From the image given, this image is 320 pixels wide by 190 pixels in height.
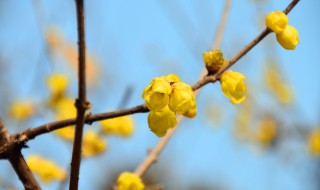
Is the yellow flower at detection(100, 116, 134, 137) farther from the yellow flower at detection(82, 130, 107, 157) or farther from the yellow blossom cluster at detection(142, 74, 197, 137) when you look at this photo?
the yellow blossom cluster at detection(142, 74, 197, 137)

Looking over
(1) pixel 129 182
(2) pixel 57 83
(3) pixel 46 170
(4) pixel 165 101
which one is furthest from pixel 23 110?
(4) pixel 165 101

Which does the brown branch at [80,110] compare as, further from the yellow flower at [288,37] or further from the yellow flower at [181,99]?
the yellow flower at [288,37]

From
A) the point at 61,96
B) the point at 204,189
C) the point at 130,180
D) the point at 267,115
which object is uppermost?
the point at 204,189

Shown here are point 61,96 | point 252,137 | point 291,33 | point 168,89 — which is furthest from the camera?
point 252,137

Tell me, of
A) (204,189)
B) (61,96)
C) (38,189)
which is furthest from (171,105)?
(204,189)

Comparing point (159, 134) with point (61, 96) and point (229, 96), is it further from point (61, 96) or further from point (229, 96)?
point (61, 96)

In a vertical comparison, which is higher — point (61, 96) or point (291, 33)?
point (61, 96)

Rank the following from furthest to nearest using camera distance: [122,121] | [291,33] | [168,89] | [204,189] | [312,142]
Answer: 1. [204,189]
2. [312,142]
3. [122,121]
4. [291,33]
5. [168,89]
